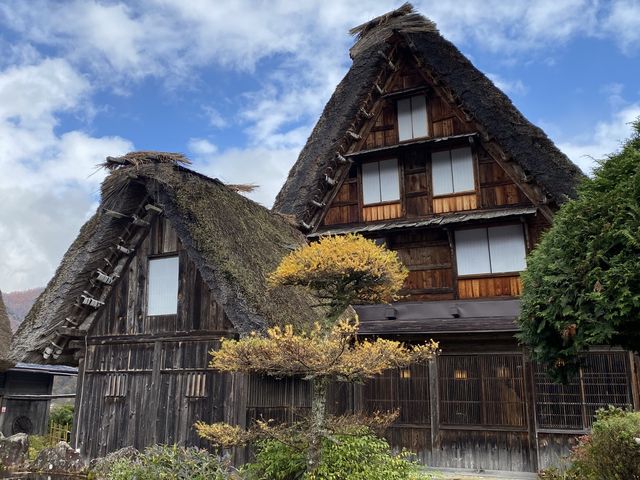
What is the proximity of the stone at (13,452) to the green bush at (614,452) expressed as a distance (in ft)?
30.9

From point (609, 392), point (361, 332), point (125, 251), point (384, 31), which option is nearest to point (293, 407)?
point (361, 332)

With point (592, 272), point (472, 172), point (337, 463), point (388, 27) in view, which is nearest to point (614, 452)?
point (592, 272)

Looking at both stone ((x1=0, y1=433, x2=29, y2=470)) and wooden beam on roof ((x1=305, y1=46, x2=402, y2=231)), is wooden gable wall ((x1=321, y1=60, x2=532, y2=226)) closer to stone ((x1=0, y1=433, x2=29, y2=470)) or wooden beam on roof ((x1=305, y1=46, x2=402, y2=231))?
wooden beam on roof ((x1=305, y1=46, x2=402, y2=231))

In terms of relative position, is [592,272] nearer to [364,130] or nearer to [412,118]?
[412,118]

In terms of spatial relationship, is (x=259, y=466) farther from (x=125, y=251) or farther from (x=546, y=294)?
(x=125, y=251)

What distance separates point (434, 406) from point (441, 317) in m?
2.05

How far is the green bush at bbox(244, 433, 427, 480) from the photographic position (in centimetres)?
797

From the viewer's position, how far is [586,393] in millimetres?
12531

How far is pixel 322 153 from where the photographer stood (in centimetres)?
1559

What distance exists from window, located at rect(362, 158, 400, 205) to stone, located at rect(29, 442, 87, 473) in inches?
353

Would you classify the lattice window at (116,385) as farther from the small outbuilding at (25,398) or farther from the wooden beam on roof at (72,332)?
the small outbuilding at (25,398)

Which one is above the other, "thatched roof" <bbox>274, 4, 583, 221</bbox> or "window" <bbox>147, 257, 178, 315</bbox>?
"thatched roof" <bbox>274, 4, 583, 221</bbox>

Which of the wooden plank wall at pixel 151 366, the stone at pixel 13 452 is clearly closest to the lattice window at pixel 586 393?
the wooden plank wall at pixel 151 366

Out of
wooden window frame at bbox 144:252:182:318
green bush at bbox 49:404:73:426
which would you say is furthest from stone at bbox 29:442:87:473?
green bush at bbox 49:404:73:426
